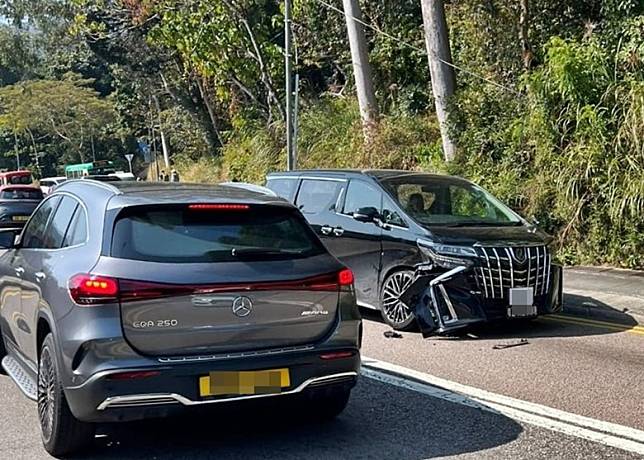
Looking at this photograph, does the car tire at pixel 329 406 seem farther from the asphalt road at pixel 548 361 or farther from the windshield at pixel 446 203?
the windshield at pixel 446 203

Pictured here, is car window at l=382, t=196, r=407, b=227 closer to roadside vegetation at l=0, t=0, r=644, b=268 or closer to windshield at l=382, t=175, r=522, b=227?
windshield at l=382, t=175, r=522, b=227

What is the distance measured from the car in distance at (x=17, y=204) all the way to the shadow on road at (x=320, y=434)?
1697 centimetres

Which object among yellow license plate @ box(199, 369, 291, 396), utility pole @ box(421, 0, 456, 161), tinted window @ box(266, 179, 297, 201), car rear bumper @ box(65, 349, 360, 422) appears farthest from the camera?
utility pole @ box(421, 0, 456, 161)

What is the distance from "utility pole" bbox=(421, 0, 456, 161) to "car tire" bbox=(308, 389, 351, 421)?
11.0 meters

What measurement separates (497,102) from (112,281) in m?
12.5

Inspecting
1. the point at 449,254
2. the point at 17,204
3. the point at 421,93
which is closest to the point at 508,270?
the point at 449,254

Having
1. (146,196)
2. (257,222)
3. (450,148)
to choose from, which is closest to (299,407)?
(257,222)

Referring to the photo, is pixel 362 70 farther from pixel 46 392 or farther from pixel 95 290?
pixel 95 290

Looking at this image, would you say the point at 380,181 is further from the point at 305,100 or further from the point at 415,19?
the point at 305,100

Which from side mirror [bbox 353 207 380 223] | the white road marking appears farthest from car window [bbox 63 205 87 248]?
side mirror [bbox 353 207 380 223]

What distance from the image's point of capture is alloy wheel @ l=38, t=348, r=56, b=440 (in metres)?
4.84

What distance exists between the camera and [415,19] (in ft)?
72.0

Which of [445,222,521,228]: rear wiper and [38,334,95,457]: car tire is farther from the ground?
[445,222,521,228]: rear wiper

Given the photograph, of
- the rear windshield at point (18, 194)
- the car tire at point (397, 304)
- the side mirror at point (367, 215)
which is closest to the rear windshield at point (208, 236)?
the car tire at point (397, 304)
